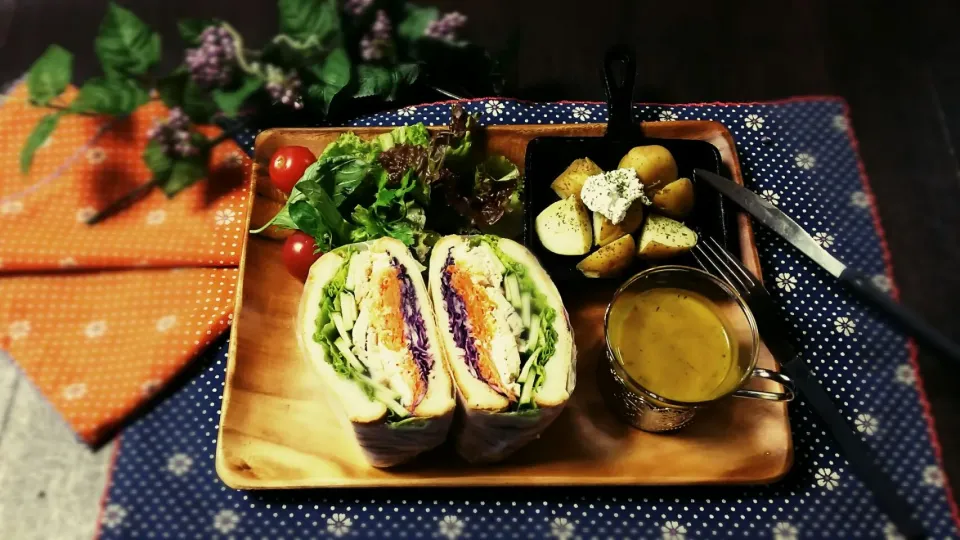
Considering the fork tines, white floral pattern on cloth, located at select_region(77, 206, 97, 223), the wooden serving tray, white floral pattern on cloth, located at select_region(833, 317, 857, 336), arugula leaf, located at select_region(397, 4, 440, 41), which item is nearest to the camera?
the wooden serving tray

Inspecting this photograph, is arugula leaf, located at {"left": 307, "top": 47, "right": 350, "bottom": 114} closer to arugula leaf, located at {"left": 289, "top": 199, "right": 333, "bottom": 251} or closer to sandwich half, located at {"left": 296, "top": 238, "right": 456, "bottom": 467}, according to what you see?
arugula leaf, located at {"left": 289, "top": 199, "right": 333, "bottom": 251}

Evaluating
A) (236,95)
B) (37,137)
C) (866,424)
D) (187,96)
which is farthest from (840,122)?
(37,137)

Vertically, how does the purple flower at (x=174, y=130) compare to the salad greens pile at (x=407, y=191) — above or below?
below

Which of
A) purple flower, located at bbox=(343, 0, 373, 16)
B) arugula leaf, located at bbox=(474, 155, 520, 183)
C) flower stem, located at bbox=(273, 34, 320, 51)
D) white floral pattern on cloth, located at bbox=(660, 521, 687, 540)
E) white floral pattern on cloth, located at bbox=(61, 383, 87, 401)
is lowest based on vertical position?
white floral pattern on cloth, located at bbox=(61, 383, 87, 401)

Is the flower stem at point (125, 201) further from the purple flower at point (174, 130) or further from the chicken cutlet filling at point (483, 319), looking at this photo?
the chicken cutlet filling at point (483, 319)

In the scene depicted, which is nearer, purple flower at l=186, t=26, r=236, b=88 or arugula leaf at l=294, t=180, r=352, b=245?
arugula leaf at l=294, t=180, r=352, b=245

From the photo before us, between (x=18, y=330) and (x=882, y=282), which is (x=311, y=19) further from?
(x=882, y=282)

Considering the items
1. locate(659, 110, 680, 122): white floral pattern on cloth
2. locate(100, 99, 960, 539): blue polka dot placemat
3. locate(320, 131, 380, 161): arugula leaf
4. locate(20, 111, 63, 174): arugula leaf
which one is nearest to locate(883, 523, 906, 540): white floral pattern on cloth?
locate(100, 99, 960, 539): blue polka dot placemat

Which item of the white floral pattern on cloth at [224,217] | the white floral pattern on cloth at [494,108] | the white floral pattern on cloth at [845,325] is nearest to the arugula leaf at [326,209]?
the white floral pattern on cloth at [224,217]
